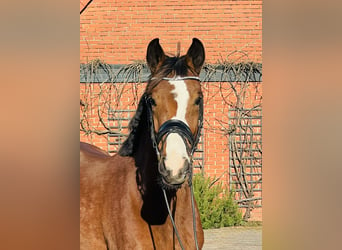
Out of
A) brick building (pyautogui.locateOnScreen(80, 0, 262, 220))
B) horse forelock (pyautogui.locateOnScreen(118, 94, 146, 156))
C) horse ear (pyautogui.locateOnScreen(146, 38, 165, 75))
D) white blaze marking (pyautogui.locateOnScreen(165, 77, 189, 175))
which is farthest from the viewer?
brick building (pyautogui.locateOnScreen(80, 0, 262, 220))

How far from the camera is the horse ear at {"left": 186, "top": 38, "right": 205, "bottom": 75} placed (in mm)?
2977

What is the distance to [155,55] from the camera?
2990mm

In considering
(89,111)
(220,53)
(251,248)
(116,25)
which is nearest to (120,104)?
(89,111)

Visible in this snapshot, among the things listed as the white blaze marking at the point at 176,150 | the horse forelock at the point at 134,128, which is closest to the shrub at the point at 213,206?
the horse forelock at the point at 134,128

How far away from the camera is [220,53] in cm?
896

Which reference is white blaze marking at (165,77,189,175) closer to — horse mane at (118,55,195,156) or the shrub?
horse mane at (118,55,195,156)

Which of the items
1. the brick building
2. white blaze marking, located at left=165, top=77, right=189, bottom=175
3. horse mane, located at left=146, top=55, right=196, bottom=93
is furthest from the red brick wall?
white blaze marking, located at left=165, top=77, right=189, bottom=175

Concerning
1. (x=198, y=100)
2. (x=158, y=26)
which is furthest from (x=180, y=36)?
(x=198, y=100)

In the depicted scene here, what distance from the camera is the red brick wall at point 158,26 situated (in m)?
8.88

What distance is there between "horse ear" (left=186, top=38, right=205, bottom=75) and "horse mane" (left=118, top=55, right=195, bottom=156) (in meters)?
0.07

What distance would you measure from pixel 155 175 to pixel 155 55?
73 centimetres
